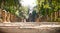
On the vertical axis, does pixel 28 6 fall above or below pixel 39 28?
above

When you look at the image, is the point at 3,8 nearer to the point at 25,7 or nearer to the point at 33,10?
the point at 25,7

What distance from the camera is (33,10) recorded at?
1.83 metres

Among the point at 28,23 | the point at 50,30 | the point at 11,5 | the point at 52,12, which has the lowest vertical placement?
the point at 50,30

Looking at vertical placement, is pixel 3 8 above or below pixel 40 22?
above

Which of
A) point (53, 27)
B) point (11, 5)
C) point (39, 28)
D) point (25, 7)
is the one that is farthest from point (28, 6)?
point (53, 27)

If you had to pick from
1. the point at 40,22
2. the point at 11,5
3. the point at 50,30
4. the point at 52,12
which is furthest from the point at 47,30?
the point at 11,5

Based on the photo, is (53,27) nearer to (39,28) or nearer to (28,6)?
(39,28)

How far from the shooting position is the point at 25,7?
6.05 feet

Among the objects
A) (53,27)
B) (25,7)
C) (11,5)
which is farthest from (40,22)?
(11,5)

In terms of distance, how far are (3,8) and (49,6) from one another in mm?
732

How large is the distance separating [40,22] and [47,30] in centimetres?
16

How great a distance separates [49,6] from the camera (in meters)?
1.84

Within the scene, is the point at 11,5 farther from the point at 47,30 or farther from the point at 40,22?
the point at 47,30

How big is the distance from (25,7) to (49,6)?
0.38m
